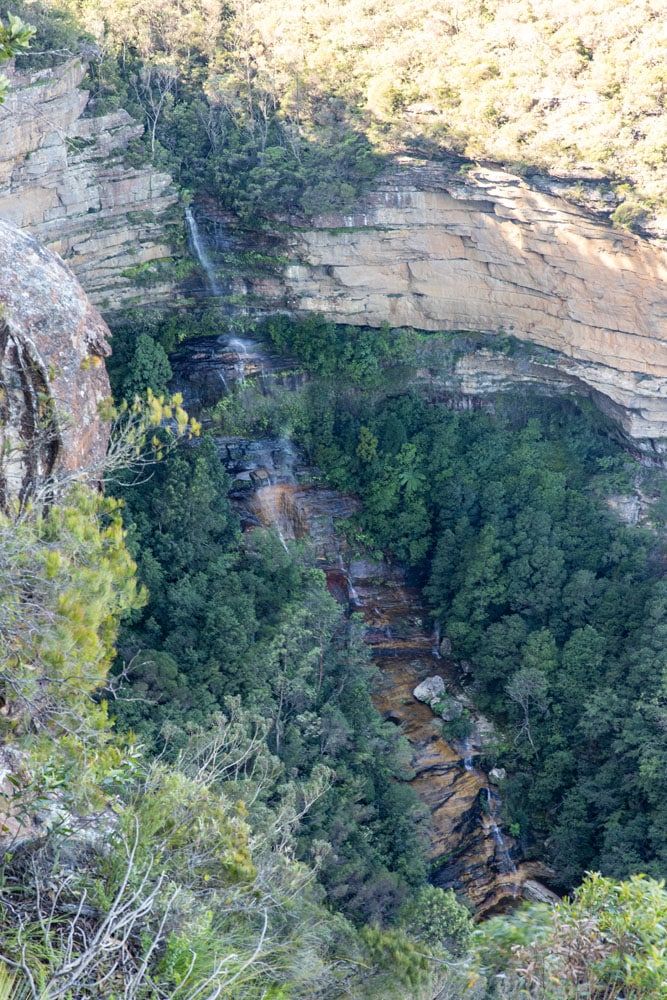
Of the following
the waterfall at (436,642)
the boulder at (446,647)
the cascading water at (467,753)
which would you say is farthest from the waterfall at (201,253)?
the cascading water at (467,753)

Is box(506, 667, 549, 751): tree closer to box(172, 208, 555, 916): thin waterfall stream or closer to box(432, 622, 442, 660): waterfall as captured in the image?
box(172, 208, 555, 916): thin waterfall stream

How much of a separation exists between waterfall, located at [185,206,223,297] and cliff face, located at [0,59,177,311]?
47 centimetres

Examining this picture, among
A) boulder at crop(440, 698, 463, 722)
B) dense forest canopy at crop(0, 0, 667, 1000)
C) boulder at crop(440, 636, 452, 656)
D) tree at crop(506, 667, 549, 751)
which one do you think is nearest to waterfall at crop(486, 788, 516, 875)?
dense forest canopy at crop(0, 0, 667, 1000)

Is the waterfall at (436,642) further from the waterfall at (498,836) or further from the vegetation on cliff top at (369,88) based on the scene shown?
the vegetation on cliff top at (369,88)

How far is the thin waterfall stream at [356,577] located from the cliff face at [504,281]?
5.80 ft

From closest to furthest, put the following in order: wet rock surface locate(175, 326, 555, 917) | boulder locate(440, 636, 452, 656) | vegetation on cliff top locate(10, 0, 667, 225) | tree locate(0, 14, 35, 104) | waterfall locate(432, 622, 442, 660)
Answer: tree locate(0, 14, 35, 104) < vegetation on cliff top locate(10, 0, 667, 225) < wet rock surface locate(175, 326, 555, 917) < boulder locate(440, 636, 452, 656) < waterfall locate(432, 622, 442, 660)

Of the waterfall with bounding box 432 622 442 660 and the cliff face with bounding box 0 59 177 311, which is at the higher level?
the cliff face with bounding box 0 59 177 311

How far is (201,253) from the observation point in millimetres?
15086

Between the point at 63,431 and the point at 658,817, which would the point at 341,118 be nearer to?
the point at 63,431

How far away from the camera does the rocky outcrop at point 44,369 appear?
21.7 ft

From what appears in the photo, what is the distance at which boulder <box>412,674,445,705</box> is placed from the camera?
47.3 ft

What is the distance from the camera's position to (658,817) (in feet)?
A: 37.9

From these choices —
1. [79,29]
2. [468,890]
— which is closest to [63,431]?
[468,890]

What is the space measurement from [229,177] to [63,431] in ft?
29.8
